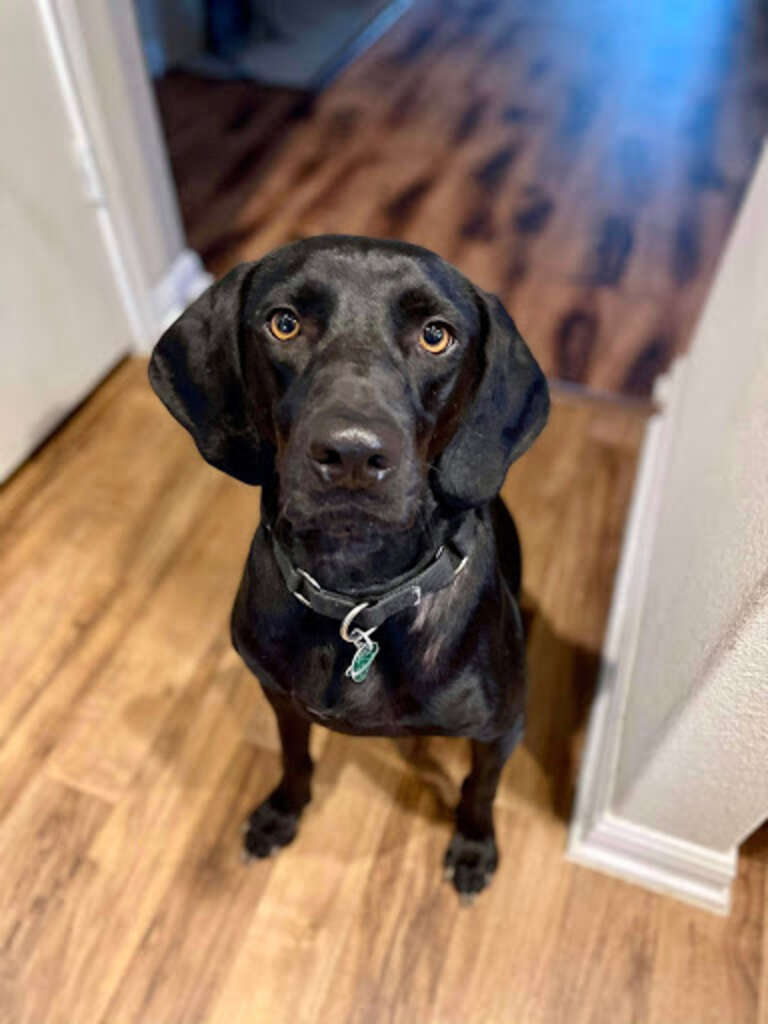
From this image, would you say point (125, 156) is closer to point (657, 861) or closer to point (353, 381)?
point (353, 381)

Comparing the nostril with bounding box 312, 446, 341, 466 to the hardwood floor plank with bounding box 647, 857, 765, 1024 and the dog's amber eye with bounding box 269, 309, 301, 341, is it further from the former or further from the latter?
the hardwood floor plank with bounding box 647, 857, 765, 1024

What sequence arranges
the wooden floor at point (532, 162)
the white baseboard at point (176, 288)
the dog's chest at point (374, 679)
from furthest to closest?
the wooden floor at point (532, 162), the white baseboard at point (176, 288), the dog's chest at point (374, 679)

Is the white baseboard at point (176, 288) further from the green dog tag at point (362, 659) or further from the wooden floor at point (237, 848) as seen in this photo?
the green dog tag at point (362, 659)

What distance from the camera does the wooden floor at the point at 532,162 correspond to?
2.54 metres

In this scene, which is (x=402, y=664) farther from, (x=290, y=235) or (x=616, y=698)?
(x=290, y=235)

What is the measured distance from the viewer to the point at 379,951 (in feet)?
4.12

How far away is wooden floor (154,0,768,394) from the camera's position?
100 inches

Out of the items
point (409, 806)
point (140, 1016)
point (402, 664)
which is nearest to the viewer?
point (402, 664)

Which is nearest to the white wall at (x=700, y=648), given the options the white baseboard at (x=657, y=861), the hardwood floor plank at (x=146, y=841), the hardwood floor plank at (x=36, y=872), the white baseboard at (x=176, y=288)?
the white baseboard at (x=657, y=861)

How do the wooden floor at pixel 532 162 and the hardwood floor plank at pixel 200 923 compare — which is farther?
the wooden floor at pixel 532 162

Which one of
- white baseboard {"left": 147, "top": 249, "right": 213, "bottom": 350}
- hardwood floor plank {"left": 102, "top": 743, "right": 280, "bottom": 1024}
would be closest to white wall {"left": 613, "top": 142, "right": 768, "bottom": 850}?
hardwood floor plank {"left": 102, "top": 743, "right": 280, "bottom": 1024}

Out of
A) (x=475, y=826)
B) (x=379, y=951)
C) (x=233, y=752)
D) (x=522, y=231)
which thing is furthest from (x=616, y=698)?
(x=522, y=231)

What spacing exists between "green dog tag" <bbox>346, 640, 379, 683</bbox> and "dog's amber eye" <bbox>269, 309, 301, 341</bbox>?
0.37 m

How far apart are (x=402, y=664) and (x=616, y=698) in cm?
65
